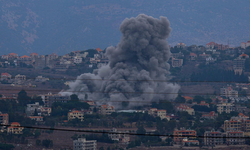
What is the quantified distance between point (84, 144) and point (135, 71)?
17.0 meters

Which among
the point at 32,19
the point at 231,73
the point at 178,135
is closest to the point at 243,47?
the point at 231,73

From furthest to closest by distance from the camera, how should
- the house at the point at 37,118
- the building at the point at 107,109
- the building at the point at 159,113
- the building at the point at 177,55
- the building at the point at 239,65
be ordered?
the building at the point at 177,55 < the building at the point at 239,65 < the building at the point at 107,109 < the building at the point at 159,113 < the house at the point at 37,118

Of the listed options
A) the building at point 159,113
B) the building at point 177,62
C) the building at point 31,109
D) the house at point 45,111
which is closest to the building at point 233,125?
the building at point 159,113

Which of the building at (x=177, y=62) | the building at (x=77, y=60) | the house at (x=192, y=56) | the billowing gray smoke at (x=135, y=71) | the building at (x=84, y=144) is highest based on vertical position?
the house at (x=192, y=56)

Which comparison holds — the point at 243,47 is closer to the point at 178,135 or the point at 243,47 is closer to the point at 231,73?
the point at 231,73

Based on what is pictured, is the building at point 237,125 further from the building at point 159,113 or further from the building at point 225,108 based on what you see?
the building at point 225,108

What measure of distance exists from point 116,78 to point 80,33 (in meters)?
133

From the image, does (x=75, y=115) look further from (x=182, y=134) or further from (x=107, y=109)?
(x=182, y=134)

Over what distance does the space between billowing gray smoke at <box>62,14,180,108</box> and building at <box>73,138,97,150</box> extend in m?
13.3

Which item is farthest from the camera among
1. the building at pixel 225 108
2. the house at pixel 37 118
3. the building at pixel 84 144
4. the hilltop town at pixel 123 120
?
the building at pixel 225 108

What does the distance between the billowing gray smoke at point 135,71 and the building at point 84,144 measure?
524 inches

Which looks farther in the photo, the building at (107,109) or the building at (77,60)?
the building at (77,60)

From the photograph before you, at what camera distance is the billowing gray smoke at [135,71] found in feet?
152

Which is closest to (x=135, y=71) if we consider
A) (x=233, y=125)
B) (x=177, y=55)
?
(x=233, y=125)
